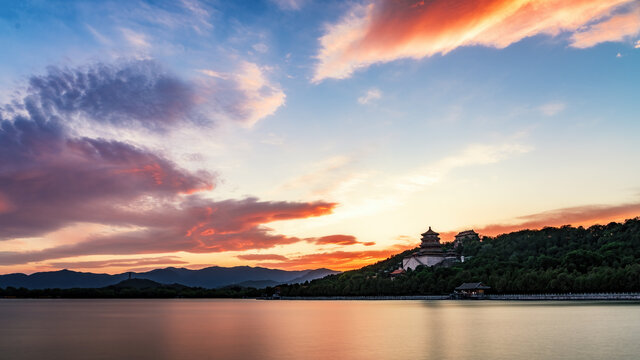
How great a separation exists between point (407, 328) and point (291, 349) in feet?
57.7

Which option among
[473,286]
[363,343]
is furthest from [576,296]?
[363,343]

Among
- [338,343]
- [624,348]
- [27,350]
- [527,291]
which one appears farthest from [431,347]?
[527,291]

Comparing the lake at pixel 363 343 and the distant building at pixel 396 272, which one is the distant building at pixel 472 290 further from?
the lake at pixel 363 343

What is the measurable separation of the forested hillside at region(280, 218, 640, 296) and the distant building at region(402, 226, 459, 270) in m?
7.17

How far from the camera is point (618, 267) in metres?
108

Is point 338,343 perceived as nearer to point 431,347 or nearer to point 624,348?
point 431,347

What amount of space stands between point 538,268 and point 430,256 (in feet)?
169

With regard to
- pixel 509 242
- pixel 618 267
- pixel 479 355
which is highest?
pixel 509 242

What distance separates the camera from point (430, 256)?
177 meters

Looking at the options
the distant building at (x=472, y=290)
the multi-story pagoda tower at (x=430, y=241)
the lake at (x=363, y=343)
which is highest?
the multi-story pagoda tower at (x=430, y=241)

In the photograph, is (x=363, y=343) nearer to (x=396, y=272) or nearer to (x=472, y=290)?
(x=472, y=290)

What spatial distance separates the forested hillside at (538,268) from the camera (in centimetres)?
10700

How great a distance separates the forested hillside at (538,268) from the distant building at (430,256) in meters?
7.17

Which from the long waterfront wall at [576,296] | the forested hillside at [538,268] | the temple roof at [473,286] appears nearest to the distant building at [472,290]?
the temple roof at [473,286]
